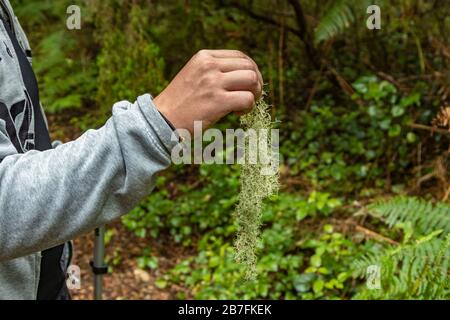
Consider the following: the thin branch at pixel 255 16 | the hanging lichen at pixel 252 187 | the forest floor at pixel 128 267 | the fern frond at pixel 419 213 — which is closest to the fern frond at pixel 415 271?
the fern frond at pixel 419 213

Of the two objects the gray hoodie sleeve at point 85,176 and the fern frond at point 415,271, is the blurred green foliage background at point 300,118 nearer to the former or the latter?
the fern frond at point 415,271

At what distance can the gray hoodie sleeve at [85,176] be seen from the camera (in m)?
0.73

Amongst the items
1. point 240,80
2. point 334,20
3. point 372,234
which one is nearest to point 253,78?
point 240,80

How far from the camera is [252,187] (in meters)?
1.03

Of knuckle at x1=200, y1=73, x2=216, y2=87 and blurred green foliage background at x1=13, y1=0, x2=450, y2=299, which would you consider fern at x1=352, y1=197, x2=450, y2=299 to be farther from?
knuckle at x1=200, y1=73, x2=216, y2=87

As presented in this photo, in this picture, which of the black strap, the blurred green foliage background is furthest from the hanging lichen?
the blurred green foliage background

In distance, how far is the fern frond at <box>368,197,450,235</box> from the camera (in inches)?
82.9

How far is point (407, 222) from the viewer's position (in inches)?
88.5

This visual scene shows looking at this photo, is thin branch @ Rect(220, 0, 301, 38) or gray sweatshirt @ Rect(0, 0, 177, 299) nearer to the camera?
gray sweatshirt @ Rect(0, 0, 177, 299)

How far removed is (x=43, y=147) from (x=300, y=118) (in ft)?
9.32

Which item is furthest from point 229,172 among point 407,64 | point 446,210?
point 446,210

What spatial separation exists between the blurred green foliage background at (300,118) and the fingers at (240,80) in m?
1.36

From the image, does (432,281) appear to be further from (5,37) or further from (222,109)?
(5,37)

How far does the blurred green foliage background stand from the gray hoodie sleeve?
4.69 ft
